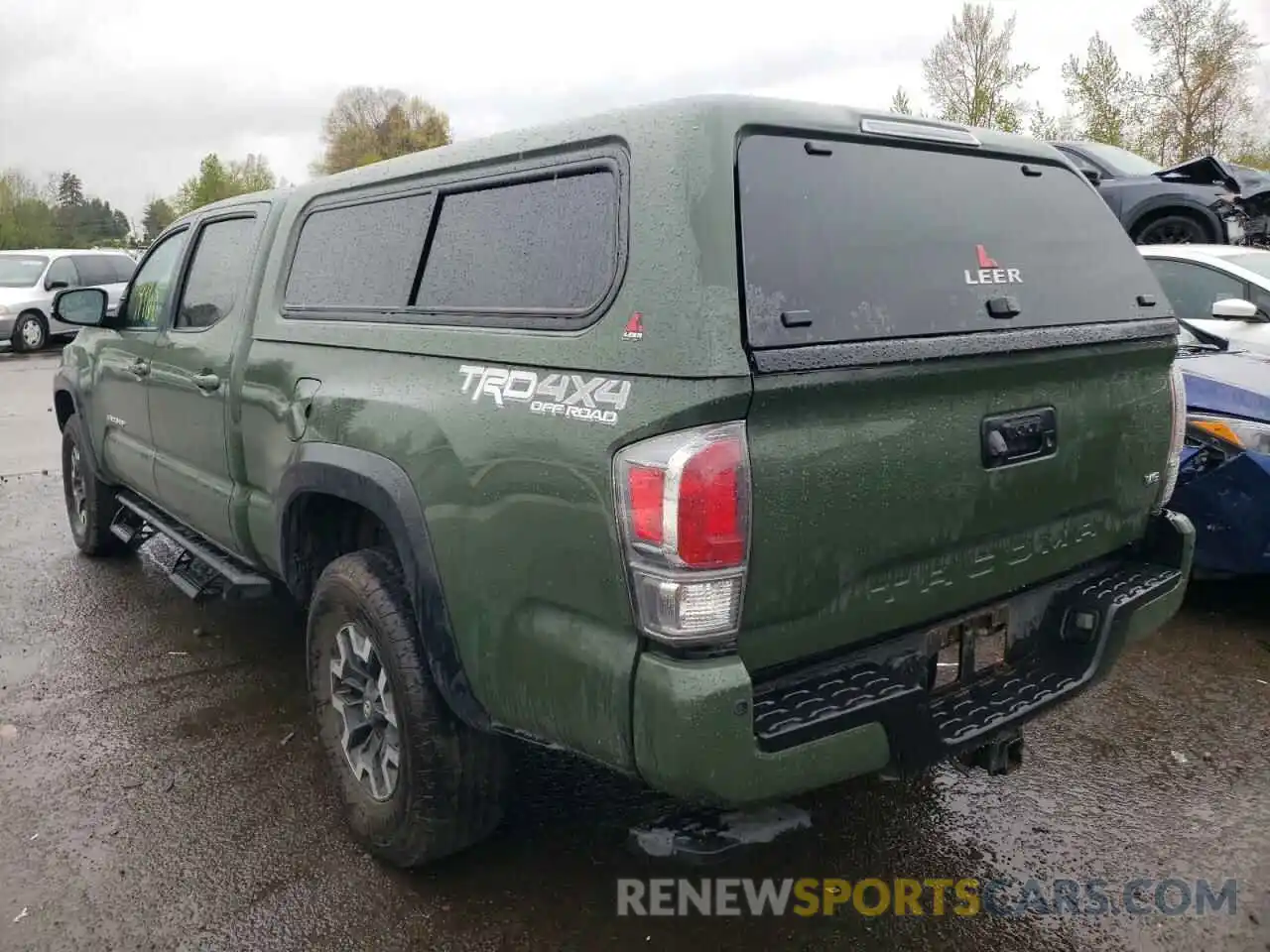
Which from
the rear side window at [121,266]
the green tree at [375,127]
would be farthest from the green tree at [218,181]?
the rear side window at [121,266]

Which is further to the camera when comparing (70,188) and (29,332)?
(70,188)

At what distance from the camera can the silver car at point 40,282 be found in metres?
17.9

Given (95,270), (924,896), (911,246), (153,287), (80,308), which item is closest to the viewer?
(911,246)

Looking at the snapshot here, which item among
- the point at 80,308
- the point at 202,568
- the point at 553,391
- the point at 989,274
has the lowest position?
the point at 202,568

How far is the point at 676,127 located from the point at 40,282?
1956 centimetres

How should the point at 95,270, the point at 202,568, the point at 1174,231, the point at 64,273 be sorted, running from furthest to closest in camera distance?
the point at 95,270 < the point at 64,273 < the point at 1174,231 < the point at 202,568

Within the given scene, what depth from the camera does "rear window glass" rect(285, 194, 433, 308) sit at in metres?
3.02

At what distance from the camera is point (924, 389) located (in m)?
2.34

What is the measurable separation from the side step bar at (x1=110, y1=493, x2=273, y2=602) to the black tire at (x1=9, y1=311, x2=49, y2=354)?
15241 mm

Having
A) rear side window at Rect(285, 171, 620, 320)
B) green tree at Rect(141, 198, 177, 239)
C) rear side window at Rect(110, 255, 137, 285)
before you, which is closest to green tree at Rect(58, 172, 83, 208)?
green tree at Rect(141, 198, 177, 239)

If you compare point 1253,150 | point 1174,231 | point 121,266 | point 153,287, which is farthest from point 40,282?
point 1253,150

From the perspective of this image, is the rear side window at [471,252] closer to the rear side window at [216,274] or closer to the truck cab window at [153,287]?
the rear side window at [216,274]

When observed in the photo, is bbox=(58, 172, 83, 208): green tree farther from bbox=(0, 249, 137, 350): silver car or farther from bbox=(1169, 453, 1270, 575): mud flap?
bbox=(1169, 453, 1270, 575): mud flap

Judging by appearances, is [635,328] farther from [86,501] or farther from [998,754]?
[86,501]
